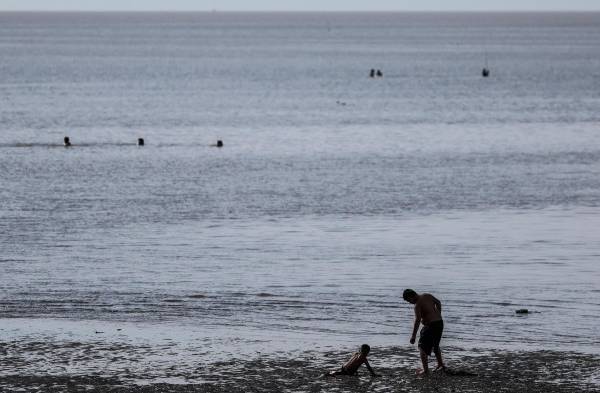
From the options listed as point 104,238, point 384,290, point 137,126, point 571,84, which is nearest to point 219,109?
point 137,126

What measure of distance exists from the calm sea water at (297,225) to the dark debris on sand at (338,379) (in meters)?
1.70

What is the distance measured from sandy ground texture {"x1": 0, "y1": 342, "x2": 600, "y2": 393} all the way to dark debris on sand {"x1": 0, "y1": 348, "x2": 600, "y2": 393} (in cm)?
2

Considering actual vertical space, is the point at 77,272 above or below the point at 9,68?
below

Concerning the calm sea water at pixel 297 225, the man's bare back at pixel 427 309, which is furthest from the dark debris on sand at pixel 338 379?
the calm sea water at pixel 297 225

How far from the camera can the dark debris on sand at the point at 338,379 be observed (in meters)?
21.4

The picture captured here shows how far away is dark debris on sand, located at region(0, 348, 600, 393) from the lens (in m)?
21.4

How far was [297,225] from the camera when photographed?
44.2 m

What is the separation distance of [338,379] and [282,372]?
4.04 feet

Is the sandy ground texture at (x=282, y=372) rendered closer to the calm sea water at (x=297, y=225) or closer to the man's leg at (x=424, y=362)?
the man's leg at (x=424, y=362)

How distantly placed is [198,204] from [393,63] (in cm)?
14593

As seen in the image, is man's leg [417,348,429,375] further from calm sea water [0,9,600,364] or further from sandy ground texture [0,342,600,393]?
calm sea water [0,9,600,364]

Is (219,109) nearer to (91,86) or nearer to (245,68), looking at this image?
(91,86)

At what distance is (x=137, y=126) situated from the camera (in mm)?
86812

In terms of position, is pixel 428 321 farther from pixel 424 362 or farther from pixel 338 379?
pixel 338 379
